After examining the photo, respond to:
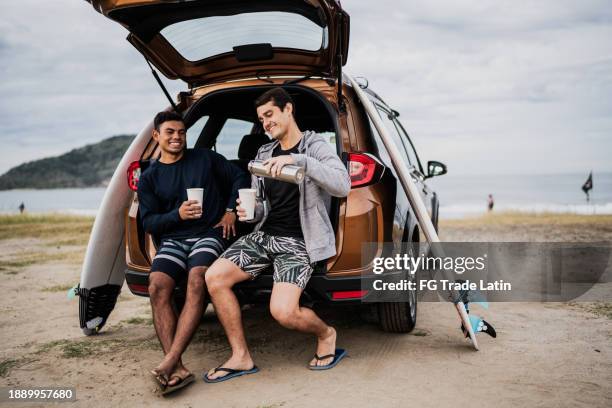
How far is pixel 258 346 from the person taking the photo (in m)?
3.90

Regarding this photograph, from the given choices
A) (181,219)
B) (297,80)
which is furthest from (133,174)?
(297,80)

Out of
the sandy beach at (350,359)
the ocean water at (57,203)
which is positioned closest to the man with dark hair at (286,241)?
the sandy beach at (350,359)

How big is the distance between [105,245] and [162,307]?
1250 millimetres

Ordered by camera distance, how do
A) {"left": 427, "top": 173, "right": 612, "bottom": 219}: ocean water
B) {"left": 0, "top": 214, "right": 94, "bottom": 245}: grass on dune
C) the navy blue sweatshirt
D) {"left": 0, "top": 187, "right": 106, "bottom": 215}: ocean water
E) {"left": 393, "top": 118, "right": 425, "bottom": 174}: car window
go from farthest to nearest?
{"left": 0, "top": 187, "right": 106, "bottom": 215}: ocean water, {"left": 427, "top": 173, "right": 612, "bottom": 219}: ocean water, {"left": 0, "top": 214, "right": 94, "bottom": 245}: grass on dune, {"left": 393, "top": 118, "right": 425, "bottom": 174}: car window, the navy blue sweatshirt

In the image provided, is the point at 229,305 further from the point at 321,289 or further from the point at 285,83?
the point at 285,83

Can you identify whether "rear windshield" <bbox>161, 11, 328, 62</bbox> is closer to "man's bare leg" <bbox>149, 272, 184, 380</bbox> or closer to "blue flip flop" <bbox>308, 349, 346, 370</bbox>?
"man's bare leg" <bbox>149, 272, 184, 380</bbox>

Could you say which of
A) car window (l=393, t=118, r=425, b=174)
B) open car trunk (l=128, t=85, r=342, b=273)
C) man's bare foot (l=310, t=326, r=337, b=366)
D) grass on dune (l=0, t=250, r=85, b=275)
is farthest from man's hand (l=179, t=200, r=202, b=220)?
grass on dune (l=0, t=250, r=85, b=275)

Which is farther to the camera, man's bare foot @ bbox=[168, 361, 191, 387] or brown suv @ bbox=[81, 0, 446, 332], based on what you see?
brown suv @ bbox=[81, 0, 446, 332]

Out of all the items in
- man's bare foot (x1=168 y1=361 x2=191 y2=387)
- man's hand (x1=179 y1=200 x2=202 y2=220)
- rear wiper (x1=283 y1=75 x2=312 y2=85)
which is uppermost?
rear wiper (x1=283 y1=75 x2=312 y2=85)

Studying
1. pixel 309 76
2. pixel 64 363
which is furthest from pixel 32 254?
pixel 309 76

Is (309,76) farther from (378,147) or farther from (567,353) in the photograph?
(567,353)

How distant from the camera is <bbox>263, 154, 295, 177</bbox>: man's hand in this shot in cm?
291

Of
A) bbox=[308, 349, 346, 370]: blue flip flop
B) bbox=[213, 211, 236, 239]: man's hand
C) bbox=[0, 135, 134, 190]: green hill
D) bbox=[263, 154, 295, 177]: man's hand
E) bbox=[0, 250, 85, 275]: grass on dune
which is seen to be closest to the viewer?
bbox=[263, 154, 295, 177]: man's hand

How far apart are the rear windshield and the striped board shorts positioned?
128 cm
